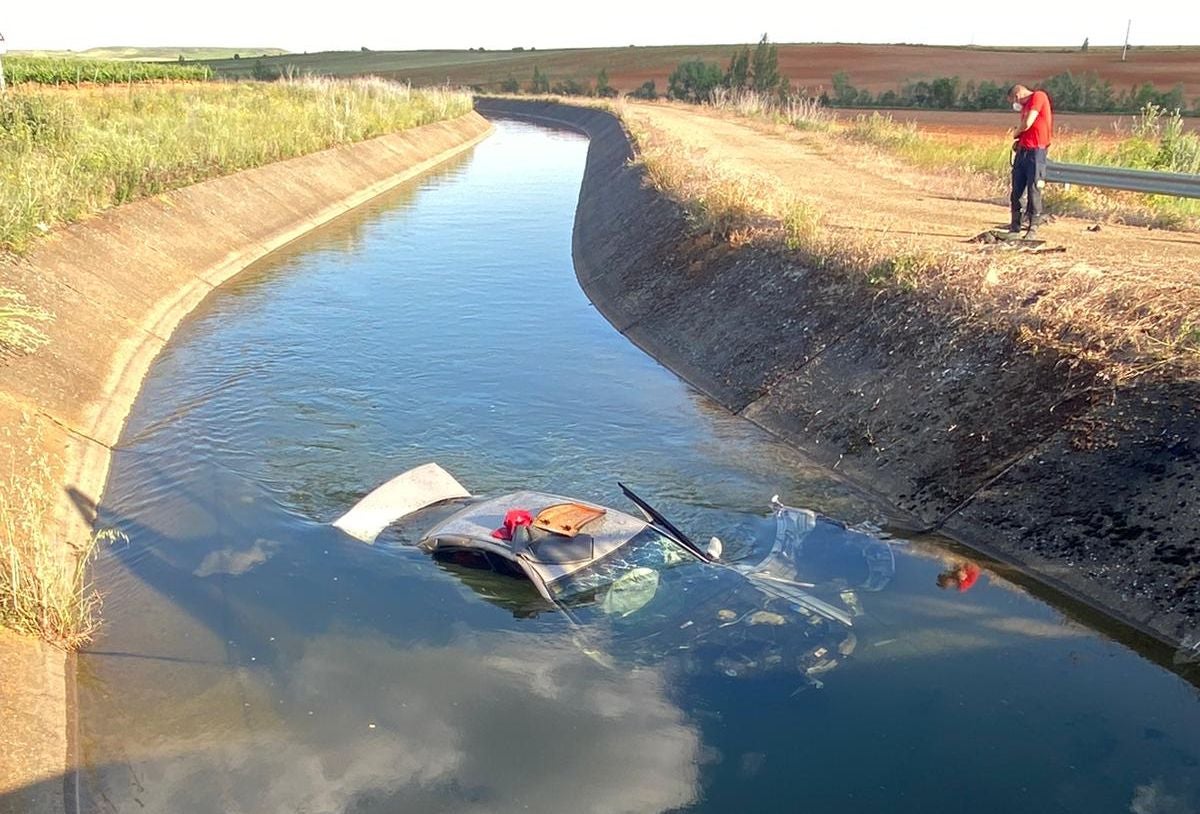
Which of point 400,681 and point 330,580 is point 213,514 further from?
point 400,681

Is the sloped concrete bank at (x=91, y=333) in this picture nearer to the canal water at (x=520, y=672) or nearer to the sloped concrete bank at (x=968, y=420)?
the canal water at (x=520, y=672)

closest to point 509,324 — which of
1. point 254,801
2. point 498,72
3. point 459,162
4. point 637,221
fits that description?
point 637,221

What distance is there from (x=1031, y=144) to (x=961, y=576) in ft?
24.9

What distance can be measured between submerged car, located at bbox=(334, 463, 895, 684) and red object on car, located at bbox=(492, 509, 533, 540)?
11mm

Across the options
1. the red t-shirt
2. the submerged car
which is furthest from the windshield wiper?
the red t-shirt

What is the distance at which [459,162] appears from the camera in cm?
4125

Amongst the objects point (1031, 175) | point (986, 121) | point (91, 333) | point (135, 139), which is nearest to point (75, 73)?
point (135, 139)

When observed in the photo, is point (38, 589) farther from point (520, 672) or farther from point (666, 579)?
point (666, 579)

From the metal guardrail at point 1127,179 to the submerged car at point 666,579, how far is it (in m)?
9.09

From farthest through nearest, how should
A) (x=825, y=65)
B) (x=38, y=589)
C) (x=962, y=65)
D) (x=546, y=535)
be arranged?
(x=825, y=65), (x=962, y=65), (x=546, y=535), (x=38, y=589)

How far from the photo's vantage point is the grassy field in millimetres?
64500

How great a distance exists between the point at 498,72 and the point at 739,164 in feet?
272

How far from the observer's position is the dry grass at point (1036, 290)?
8.91 meters

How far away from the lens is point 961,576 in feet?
26.3
